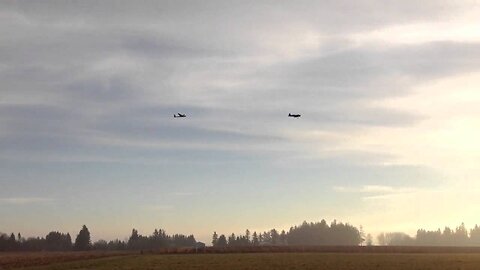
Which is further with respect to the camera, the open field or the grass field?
the open field

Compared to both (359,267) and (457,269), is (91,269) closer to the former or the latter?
(359,267)

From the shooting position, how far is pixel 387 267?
62438mm

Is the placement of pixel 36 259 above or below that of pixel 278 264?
above

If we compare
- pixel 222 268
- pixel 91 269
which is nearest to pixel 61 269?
pixel 91 269

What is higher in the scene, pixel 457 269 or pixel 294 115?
pixel 294 115

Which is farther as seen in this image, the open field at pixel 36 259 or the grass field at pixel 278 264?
the open field at pixel 36 259

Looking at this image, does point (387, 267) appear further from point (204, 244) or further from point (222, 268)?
point (204, 244)

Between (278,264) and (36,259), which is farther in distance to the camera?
(36,259)

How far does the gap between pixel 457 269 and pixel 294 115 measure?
90.0 ft

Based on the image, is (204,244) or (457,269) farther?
(204,244)

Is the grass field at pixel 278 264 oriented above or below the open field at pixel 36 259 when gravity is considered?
below

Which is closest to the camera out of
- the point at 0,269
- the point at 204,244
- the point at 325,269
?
the point at 325,269

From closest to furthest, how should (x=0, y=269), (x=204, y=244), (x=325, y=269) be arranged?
1. (x=325, y=269)
2. (x=0, y=269)
3. (x=204, y=244)

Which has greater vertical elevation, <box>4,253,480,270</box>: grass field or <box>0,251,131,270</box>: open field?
<box>0,251,131,270</box>: open field
